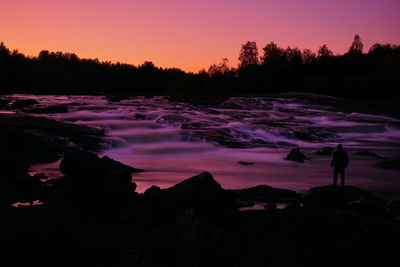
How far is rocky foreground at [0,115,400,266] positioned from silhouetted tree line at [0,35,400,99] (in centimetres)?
6460

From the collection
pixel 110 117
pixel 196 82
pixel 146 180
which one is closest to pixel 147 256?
pixel 146 180

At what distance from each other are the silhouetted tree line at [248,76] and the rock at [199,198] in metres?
67.1

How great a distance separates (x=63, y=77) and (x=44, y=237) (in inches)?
4548

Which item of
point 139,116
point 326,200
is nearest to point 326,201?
point 326,200

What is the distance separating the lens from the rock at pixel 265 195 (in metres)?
11.8

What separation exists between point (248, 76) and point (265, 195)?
73702mm

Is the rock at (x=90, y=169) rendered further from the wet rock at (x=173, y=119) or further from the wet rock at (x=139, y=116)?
the wet rock at (x=139, y=116)

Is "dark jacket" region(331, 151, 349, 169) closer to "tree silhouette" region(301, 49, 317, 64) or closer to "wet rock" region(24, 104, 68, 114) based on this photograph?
→ "wet rock" region(24, 104, 68, 114)

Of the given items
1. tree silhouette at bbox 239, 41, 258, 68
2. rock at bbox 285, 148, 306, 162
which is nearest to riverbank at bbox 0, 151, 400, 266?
rock at bbox 285, 148, 306, 162

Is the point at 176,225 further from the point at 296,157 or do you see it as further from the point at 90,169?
the point at 296,157

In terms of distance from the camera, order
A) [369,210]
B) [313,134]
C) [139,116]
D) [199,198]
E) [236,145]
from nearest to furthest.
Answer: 1. [199,198]
2. [369,210]
3. [236,145]
4. [313,134]
5. [139,116]

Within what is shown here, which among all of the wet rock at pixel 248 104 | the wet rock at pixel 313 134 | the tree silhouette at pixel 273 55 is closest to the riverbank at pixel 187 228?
the wet rock at pixel 313 134

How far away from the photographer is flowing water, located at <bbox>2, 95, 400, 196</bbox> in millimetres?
15922

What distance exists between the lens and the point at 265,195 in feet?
39.3
